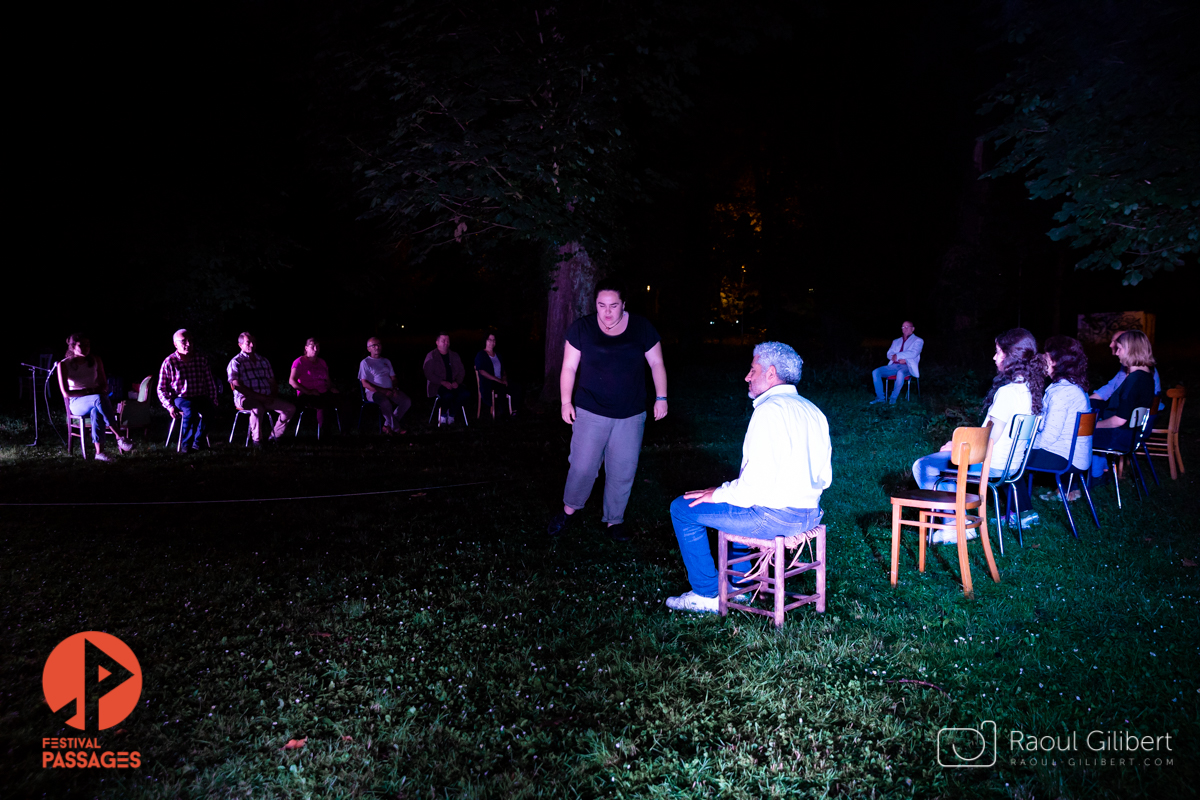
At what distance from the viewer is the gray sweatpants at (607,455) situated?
5.74 metres

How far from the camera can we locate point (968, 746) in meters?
3.07

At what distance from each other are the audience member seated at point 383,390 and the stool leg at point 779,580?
27.3 ft

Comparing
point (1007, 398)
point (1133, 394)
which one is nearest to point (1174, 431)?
point (1133, 394)

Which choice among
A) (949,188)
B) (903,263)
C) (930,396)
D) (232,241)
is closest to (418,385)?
(232,241)

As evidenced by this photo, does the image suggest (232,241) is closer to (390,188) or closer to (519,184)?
(390,188)

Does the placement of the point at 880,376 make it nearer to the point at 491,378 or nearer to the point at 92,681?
the point at 491,378

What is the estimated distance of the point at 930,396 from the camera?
46.5ft

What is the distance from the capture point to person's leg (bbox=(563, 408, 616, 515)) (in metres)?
5.73

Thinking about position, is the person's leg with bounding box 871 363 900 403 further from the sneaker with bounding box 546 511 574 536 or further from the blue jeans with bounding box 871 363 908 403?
the sneaker with bounding box 546 511 574 536

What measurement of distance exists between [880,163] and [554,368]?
56.4ft

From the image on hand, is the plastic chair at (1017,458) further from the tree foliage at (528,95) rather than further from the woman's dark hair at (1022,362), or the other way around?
the tree foliage at (528,95)

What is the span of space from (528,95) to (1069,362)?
8025mm

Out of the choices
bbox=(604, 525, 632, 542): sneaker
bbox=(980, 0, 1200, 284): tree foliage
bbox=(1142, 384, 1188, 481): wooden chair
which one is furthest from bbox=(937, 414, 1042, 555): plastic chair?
bbox=(980, 0, 1200, 284): tree foliage

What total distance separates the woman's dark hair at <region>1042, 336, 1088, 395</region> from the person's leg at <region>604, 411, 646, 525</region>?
3.69m
